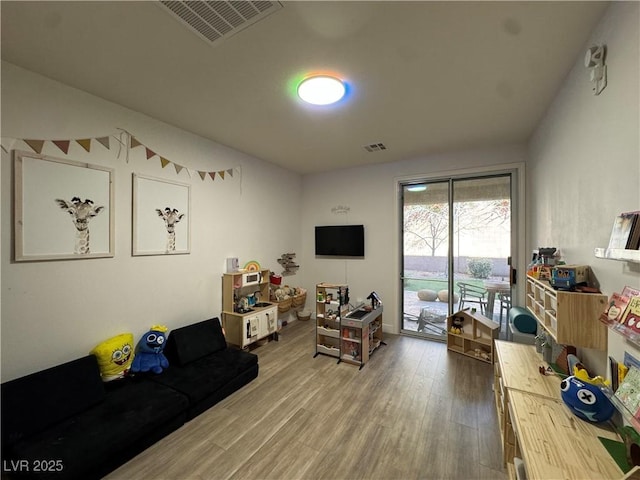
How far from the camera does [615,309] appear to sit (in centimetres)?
116

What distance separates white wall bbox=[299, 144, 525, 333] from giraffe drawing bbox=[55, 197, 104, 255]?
3.22 m

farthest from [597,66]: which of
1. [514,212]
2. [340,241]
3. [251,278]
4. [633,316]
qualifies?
[251,278]

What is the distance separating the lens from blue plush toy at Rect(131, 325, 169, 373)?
2377 mm

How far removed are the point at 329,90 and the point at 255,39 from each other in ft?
2.23

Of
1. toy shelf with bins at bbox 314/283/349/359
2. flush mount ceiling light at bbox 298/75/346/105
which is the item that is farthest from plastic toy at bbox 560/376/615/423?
flush mount ceiling light at bbox 298/75/346/105

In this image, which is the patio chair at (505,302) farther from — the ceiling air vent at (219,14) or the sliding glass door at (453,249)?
the ceiling air vent at (219,14)

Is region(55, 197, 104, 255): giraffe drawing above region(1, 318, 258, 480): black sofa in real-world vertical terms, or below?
above

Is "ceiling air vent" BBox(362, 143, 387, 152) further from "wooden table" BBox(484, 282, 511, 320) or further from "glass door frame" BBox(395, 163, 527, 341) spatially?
"wooden table" BBox(484, 282, 511, 320)

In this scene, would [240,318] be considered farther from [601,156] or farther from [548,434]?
[601,156]

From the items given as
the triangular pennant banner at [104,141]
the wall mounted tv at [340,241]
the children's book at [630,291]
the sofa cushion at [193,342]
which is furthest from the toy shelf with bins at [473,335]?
the triangular pennant banner at [104,141]

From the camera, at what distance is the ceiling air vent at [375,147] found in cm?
338

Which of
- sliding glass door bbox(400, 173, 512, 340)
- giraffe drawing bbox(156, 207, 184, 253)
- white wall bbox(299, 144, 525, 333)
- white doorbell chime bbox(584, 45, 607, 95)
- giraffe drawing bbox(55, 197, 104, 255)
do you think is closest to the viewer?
white doorbell chime bbox(584, 45, 607, 95)

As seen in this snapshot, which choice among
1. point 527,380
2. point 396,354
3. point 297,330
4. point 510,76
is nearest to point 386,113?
point 510,76

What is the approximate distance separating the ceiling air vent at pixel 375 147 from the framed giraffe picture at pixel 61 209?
2846 mm
